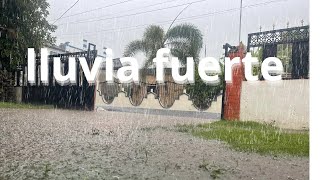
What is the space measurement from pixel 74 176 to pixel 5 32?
1069 centimetres

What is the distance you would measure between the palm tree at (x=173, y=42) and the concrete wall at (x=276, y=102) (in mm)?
3567

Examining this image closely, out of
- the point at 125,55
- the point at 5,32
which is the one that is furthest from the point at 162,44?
the point at 5,32

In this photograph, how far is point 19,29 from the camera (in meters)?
11.6

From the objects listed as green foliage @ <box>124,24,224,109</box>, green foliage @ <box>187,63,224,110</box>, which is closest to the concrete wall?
green foliage @ <box>124,24,224,109</box>

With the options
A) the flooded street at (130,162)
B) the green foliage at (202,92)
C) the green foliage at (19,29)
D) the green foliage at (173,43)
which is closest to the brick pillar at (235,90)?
the green foliage at (173,43)

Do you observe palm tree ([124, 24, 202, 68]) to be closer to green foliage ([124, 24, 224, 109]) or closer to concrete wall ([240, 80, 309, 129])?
green foliage ([124, 24, 224, 109])

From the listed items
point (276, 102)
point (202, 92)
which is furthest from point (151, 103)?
point (276, 102)

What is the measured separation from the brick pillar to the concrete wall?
0.15m

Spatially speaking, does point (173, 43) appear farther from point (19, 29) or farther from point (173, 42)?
point (19, 29)

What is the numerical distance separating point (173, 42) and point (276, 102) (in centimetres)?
499

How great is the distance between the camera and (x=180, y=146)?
3.80 m

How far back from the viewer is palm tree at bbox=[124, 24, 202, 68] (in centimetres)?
1194

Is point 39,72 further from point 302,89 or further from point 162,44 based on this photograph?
point 302,89

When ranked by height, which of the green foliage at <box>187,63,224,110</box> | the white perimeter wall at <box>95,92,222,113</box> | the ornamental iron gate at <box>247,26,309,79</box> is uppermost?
the ornamental iron gate at <box>247,26,309,79</box>
